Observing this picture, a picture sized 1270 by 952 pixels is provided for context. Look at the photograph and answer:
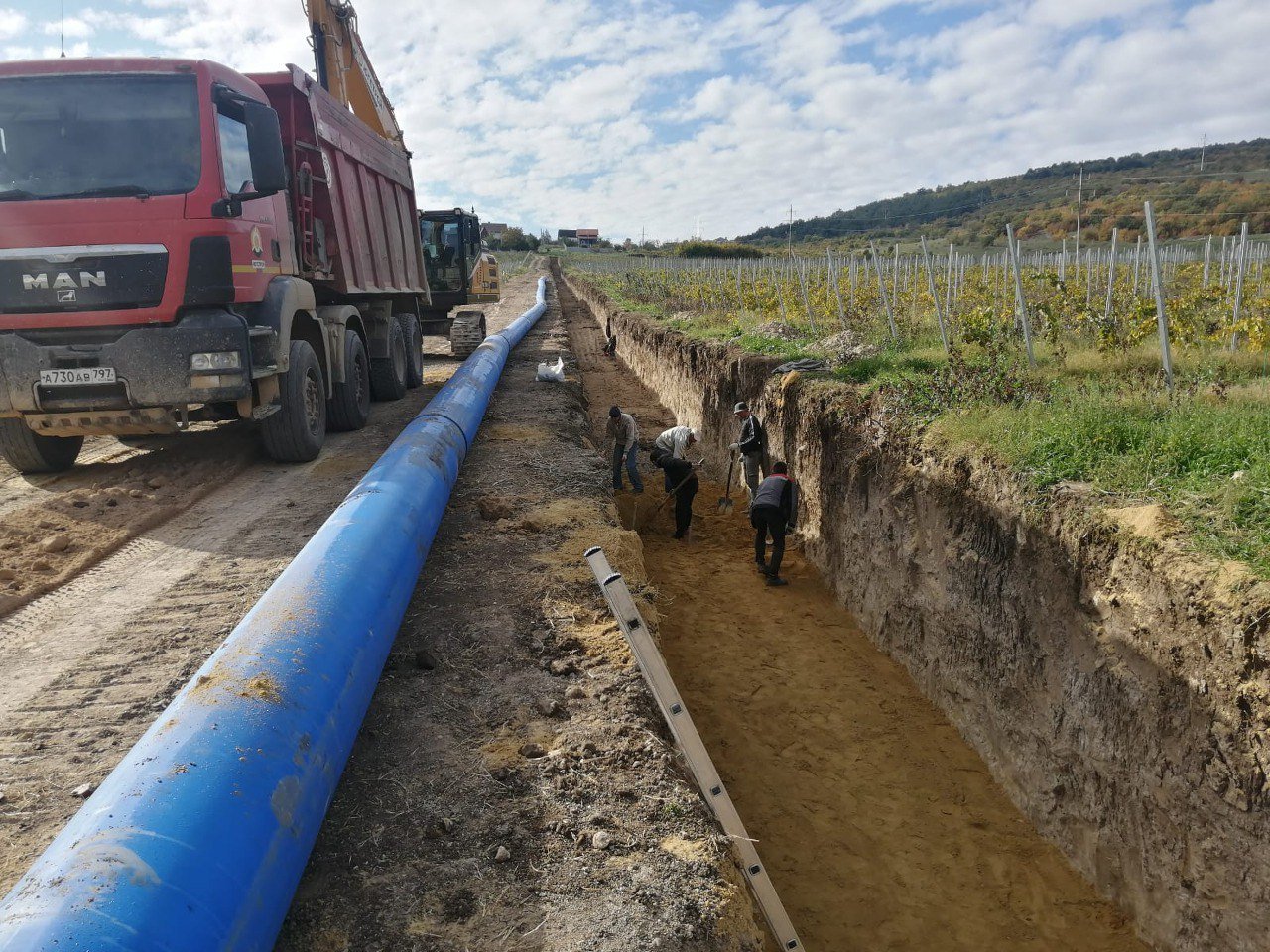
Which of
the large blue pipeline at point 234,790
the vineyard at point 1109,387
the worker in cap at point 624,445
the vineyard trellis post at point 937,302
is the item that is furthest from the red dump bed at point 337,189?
the vineyard trellis post at point 937,302

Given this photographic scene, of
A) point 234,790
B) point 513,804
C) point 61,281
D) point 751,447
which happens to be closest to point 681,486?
point 751,447

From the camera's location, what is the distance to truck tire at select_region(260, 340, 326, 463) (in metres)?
6.88

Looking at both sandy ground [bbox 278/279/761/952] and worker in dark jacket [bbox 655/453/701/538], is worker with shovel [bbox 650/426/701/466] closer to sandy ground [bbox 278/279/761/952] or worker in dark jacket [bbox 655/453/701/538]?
worker in dark jacket [bbox 655/453/701/538]

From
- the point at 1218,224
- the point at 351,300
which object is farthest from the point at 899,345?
the point at 1218,224

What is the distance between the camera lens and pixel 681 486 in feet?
30.0

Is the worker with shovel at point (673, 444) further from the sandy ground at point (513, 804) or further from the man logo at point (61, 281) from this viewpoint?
the man logo at point (61, 281)

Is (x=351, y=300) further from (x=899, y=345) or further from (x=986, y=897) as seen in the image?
(x=986, y=897)

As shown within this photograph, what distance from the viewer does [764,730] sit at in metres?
5.57

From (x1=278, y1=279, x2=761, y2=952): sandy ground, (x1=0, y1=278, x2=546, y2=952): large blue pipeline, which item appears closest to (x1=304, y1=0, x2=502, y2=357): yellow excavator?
(x1=278, y1=279, x2=761, y2=952): sandy ground

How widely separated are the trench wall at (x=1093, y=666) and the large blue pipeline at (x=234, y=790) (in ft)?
12.0

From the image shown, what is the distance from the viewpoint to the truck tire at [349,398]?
841cm

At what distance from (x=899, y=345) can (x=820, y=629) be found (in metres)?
4.79

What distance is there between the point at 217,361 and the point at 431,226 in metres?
11.1

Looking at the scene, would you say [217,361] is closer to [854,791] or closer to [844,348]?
[854,791]
